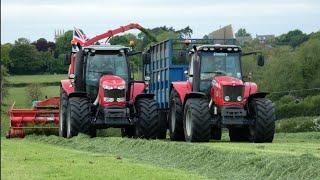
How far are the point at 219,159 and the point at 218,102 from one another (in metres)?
5.72

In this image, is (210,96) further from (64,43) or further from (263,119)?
(64,43)

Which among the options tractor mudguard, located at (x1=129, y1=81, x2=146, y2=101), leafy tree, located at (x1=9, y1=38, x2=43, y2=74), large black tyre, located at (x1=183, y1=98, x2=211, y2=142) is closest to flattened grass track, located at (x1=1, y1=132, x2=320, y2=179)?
large black tyre, located at (x1=183, y1=98, x2=211, y2=142)

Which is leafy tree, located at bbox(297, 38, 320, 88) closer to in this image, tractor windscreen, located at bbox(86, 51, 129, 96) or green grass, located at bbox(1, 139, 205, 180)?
tractor windscreen, located at bbox(86, 51, 129, 96)

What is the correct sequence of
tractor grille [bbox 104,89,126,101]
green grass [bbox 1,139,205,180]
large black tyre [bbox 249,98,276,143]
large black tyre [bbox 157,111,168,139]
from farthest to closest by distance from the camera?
1. large black tyre [bbox 157,111,168,139]
2. tractor grille [bbox 104,89,126,101]
3. large black tyre [bbox 249,98,276,143]
4. green grass [bbox 1,139,205,180]

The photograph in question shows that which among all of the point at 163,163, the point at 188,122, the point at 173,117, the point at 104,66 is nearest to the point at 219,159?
the point at 163,163

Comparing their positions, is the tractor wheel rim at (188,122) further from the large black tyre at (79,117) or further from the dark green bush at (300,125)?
the dark green bush at (300,125)

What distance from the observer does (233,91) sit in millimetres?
18156

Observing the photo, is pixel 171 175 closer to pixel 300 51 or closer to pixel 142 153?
pixel 142 153

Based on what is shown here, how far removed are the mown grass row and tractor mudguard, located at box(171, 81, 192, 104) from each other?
103 inches

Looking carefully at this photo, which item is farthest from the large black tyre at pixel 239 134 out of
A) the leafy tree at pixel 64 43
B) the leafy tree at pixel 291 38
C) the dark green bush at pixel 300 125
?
the leafy tree at pixel 291 38

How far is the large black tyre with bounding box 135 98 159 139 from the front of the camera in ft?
65.8

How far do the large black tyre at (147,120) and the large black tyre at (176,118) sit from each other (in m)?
0.46

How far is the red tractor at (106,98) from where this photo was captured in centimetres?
2006

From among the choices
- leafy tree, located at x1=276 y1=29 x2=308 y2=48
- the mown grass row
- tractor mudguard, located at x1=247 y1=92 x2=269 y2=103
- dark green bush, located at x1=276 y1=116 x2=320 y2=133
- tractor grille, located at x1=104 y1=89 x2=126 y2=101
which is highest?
leafy tree, located at x1=276 y1=29 x2=308 y2=48
